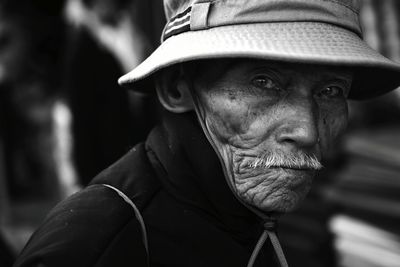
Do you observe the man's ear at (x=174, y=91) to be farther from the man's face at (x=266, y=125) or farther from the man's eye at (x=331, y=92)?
the man's eye at (x=331, y=92)

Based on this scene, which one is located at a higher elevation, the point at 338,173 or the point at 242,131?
the point at 242,131

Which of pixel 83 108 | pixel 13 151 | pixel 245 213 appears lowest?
pixel 13 151

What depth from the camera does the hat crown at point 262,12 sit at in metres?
1.80

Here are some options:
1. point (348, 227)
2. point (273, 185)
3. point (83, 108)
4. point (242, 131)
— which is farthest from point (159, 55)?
point (348, 227)

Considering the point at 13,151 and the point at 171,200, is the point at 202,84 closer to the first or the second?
the point at 171,200

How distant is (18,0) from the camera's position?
7.45m

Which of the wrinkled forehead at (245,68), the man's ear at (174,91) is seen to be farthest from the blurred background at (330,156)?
the wrinkled forehead at (245,68)

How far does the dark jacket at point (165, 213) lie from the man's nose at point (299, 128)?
0.23 meters

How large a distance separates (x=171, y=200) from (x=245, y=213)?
0.75ft

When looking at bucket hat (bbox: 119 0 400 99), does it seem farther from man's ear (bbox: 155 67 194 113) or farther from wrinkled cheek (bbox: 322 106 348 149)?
wrinkled cheek (bbox: 322 106 348 149)

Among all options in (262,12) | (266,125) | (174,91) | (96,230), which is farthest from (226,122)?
(96,230)

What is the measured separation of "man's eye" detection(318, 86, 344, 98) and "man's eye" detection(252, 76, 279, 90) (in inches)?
6.6

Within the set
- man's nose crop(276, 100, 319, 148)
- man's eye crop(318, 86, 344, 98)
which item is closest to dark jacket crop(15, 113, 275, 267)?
man's nose crop(276, 100, 319, 148)

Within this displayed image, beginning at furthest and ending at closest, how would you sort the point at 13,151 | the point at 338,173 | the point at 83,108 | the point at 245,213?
the point at 13,151, the point at 338,173, the point at 83,108, the point at 245,213
